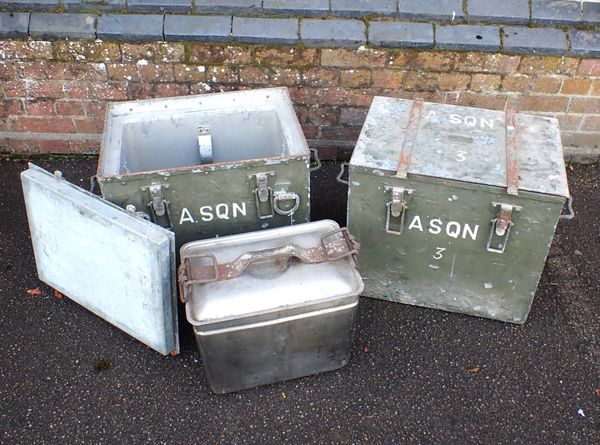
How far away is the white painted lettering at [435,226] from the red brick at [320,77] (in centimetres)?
148

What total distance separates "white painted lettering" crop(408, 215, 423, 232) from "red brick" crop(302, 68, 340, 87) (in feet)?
4.70

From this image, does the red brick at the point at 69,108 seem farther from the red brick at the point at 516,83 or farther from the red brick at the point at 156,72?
the red brick at the point at 516,83

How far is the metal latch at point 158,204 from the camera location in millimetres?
3180

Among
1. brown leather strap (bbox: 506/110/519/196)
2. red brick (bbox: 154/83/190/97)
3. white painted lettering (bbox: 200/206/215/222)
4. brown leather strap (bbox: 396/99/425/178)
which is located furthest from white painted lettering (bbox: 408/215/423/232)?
red brick (bbox: 154/83/190/97)

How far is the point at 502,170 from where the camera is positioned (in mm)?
3084

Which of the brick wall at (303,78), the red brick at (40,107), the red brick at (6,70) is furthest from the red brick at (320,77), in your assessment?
the red brick at (6,70)

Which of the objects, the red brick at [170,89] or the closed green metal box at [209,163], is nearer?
the closed green metal box at [209,163]

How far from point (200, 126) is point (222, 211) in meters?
0.55

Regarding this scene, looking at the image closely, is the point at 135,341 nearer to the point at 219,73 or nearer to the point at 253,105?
the point at 253,105

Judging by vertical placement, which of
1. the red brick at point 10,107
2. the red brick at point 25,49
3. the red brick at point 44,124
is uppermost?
the red brick at point 25,49

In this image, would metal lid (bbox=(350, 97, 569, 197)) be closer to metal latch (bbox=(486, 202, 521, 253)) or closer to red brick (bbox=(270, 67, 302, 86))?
metal latch (bbox=(486, 202, 521, 253))

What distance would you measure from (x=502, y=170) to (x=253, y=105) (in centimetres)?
143

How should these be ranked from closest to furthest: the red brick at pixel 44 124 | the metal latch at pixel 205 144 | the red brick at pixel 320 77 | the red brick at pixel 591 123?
1. the metal latch at pixel 205 144
2. the red brick at pixel 320 77
3. the red brick at pixel 591 123
4. the red brick at pixel 44 124

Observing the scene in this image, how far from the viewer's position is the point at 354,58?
4160 millimetres
